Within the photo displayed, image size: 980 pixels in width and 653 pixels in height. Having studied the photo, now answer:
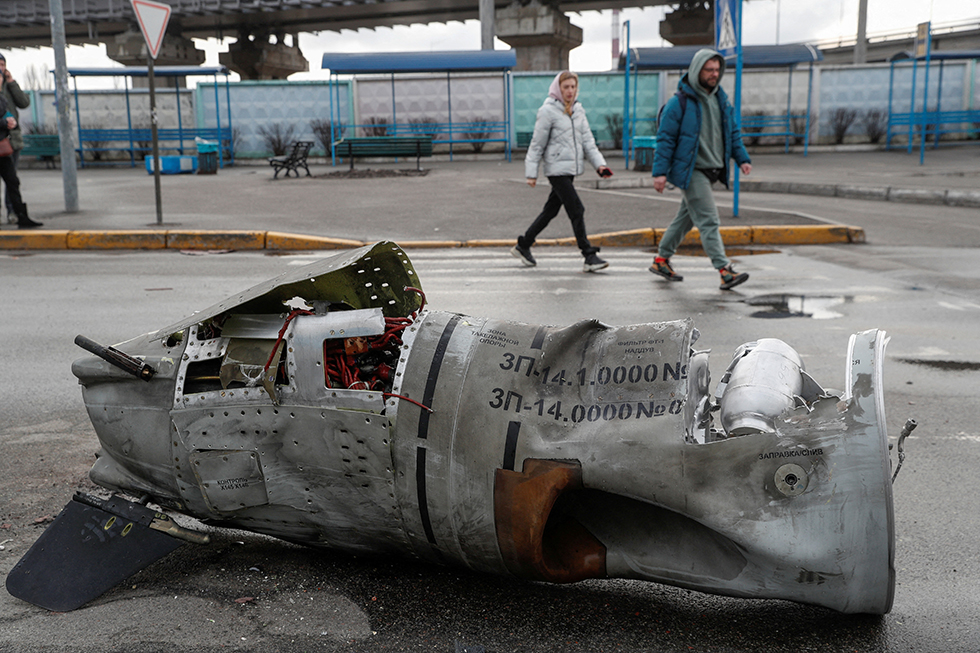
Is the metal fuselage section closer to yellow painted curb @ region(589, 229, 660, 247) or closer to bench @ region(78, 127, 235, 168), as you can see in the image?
yellow painted curb @ region(589, 229, 660, 247)

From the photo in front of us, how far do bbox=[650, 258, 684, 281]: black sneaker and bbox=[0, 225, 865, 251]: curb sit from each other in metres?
2.54

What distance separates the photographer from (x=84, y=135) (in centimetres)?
2612

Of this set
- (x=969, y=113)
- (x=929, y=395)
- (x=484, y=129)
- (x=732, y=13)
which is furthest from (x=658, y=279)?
(x=969, y=113)

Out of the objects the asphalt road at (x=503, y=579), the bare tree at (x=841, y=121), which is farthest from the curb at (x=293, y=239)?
the bare tree at (x=841, y=121)

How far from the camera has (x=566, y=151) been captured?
28.7 feet

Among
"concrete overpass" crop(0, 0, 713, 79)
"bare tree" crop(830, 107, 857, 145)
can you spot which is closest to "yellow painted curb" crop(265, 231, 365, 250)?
"bare tree" crop(830, 107, 857, 145)

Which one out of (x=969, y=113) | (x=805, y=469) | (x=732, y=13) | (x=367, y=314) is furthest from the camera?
(x=969, y=113)

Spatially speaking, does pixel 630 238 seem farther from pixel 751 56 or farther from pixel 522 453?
pixel 751 56

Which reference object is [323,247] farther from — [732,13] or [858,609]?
[858,609]

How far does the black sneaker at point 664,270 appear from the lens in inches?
322

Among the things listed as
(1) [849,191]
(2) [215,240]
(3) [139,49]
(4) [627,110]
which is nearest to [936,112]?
(4) [627,110]

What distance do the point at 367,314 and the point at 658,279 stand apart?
241 inches

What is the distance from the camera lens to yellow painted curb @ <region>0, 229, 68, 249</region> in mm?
11000

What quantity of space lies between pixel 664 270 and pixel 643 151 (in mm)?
13220
